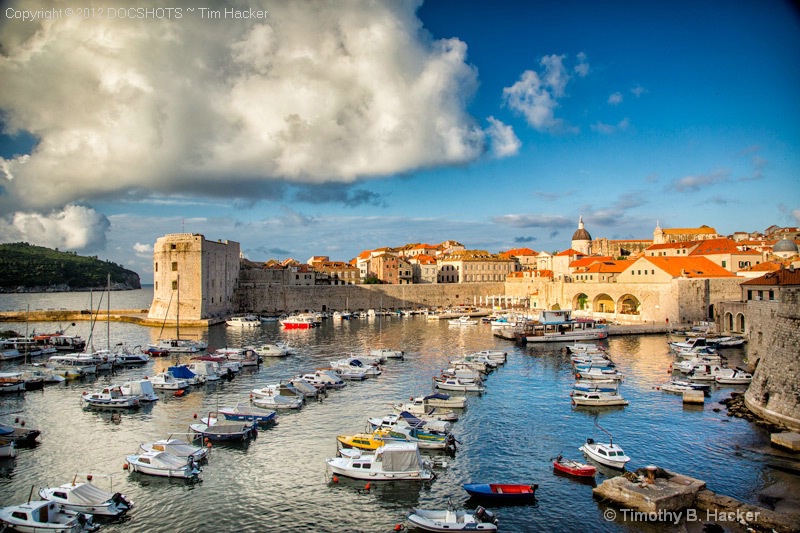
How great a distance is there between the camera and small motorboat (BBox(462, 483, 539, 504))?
43.4 ft

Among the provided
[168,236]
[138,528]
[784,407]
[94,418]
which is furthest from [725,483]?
[168,236]

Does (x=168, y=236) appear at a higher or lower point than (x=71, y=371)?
higher

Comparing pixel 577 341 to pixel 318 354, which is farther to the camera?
pixel 577 341

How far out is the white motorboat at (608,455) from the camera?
15.1 meters

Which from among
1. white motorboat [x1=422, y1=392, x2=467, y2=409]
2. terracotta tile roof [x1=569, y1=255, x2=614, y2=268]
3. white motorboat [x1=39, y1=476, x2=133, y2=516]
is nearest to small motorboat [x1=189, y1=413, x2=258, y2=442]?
white motorboat [x1=39, y1=476, x2=133, y2=516]

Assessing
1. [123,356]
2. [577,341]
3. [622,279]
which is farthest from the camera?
[622,279]

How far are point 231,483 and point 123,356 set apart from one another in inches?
818

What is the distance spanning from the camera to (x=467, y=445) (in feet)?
56.4

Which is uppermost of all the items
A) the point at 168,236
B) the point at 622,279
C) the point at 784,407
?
the point at 168,236

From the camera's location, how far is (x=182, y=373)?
25.8 m

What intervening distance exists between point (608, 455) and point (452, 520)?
5.95 m

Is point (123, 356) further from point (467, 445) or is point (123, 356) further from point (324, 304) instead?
point (324, 304)

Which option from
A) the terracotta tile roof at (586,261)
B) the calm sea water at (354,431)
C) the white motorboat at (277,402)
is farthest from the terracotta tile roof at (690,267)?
the white motorboat at (277,402)

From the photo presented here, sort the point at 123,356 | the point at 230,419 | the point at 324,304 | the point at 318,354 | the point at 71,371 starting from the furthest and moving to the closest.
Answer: the point at 324,304 → the point at 318,354 → the point at 123,356 → the point at 71,371 → the point at 230,419
